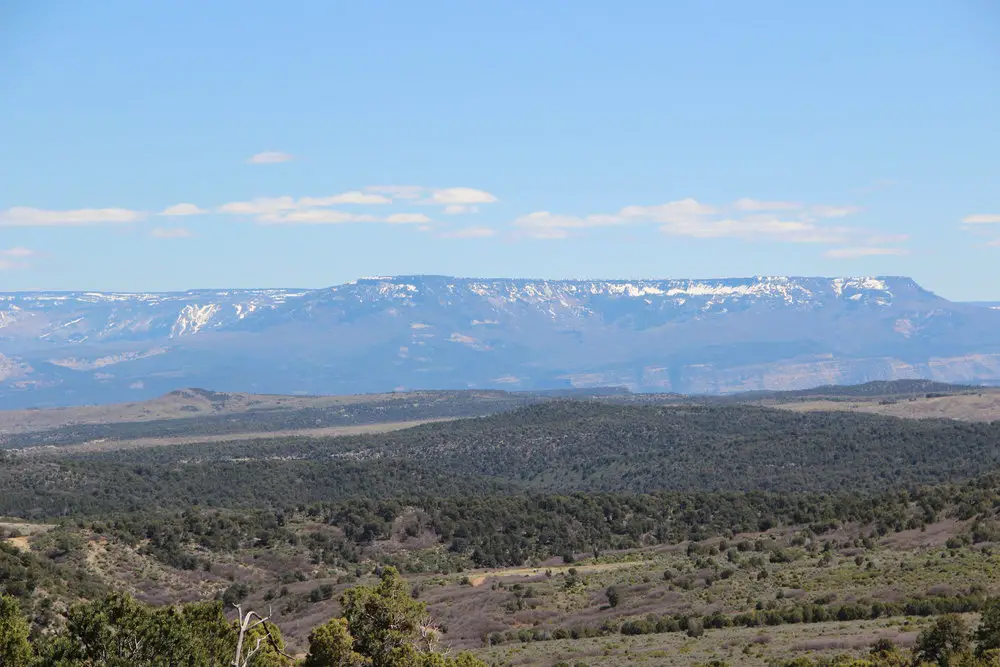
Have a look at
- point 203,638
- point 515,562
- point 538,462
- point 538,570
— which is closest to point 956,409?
point 538,462

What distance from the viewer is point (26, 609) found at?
170ft

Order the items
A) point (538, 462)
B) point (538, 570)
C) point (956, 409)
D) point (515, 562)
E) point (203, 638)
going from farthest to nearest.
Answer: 1. point (956, 409)
2. point (538, 462)
3. point (515, 562)
4. point (538, 570)
5. point (203, 638)

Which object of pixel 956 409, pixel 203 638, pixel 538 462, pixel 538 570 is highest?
pixel 203 638

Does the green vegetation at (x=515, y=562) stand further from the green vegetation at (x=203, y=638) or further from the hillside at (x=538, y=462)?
the hillside at (x=538, y=462)

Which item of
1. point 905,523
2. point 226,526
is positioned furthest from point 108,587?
point 905,523

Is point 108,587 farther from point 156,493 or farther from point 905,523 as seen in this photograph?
point 156,493

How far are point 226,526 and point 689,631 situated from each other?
40.4 m

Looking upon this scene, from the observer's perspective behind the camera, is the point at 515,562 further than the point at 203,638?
Yes

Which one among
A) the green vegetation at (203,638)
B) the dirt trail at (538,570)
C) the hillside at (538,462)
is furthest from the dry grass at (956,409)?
the green vegetation at (203,638)

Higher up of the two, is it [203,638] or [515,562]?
[203,638]

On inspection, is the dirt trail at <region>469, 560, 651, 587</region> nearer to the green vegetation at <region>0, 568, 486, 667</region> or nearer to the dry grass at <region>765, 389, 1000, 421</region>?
the green vegetation at <region>0, 568, 486, 667</region>

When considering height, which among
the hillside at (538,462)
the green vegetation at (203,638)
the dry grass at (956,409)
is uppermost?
the green vegetation at (203,638)

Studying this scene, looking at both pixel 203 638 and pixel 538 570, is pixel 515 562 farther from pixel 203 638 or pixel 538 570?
pixel 203 638

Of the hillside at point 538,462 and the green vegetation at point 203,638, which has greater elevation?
the green vegetation at point 203,638
